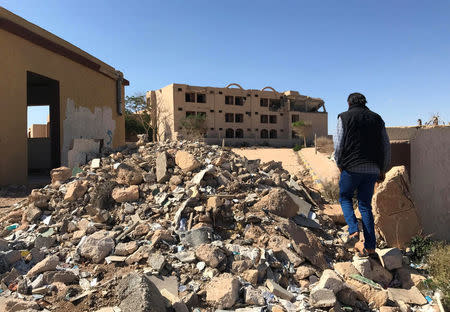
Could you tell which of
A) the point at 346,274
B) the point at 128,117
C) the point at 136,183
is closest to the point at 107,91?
the point at 136,183

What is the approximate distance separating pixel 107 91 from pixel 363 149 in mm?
11898

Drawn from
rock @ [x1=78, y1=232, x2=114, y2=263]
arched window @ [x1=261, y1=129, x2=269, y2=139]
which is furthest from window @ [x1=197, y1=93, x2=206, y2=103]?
rock @ [x1=78, y1=232, x2=114, y2=263]

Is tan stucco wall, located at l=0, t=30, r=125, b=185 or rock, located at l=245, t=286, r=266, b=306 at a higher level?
tan stucco wall, located at l=0, t=30, r=125, b=185

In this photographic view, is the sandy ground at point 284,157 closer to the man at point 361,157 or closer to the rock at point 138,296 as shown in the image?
the man at point 361,157

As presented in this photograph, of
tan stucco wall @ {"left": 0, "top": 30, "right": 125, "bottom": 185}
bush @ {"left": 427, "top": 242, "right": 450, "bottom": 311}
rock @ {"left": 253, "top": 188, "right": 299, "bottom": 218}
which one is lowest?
bush @ {"left": 427, "top": 242, "right": 450, "bottom": 311}

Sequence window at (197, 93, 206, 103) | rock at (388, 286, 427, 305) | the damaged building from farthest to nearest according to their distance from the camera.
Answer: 1. window at (197, 93, 206, 103)
2. the damaged building
3. rock at (388, 286, 427, 305)

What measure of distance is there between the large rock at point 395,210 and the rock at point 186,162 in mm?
2735

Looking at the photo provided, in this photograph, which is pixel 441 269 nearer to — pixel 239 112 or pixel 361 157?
pixel 361 157

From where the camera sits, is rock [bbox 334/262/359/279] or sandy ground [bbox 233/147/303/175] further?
sandy ground [bbox 233/147/303/175]

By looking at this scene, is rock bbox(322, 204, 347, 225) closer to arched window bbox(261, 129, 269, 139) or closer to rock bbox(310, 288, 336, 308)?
rock bbox(310, 288, 336, 308)

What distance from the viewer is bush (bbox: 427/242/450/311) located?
3.14 meters

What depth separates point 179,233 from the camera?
3.56 meters

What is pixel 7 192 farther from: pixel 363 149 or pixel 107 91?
pixel 363 149

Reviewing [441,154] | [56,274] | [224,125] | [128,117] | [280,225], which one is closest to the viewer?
[56,274]
